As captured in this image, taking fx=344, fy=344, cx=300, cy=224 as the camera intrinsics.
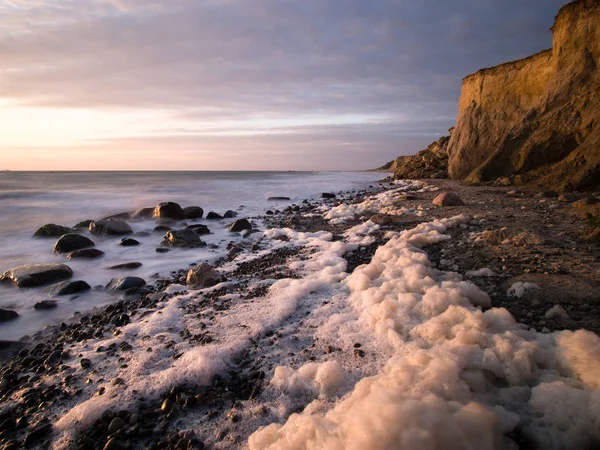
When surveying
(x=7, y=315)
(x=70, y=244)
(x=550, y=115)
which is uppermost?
(x=550, y=115)

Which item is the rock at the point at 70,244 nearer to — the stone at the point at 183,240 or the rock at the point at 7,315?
the stone at the point at 183,240

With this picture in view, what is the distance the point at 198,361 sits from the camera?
257 cm

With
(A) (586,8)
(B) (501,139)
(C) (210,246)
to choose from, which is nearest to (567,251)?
(C) (210,246)

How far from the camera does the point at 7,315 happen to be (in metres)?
4.14

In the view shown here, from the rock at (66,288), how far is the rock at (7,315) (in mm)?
576

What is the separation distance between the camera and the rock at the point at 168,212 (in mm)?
10680

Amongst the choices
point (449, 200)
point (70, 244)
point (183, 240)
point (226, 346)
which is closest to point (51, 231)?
point (70, 244)

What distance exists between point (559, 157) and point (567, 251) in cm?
799

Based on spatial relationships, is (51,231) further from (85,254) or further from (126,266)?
(126,266)

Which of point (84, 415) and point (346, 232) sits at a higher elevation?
point (346, 232)

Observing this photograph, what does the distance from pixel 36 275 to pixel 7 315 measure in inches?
47.6

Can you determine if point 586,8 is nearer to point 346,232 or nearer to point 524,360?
point 346,232

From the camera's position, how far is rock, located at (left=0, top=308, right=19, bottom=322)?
4098 mm

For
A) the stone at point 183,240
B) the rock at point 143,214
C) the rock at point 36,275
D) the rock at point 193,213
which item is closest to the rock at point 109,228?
the stone at point 183,240
